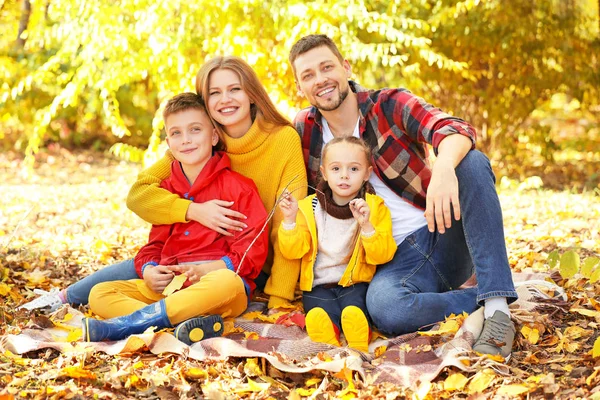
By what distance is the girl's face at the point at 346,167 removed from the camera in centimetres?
312

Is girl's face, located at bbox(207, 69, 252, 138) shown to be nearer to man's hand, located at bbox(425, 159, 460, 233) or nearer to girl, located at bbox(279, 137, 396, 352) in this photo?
girl, located at bbox(279, 137, 396, 352)

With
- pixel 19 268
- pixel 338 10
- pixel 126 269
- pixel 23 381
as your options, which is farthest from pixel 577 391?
pixel 338 10

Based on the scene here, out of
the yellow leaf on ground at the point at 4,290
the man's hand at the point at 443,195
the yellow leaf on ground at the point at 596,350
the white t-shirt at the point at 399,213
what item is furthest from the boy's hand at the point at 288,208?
the yellow leaf on ground at the point at 4,290

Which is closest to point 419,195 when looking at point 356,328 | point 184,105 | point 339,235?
point 339,235

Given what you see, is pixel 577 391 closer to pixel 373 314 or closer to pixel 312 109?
pixel 373 314

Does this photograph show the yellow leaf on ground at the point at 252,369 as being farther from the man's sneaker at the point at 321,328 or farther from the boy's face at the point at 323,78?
the boy's face at the point at 323,78

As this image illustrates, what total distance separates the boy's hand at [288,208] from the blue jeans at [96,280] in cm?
86

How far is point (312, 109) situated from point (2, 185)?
195 inches

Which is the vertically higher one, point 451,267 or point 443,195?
point 443,195

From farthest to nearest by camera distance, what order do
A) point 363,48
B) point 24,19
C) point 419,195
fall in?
point 24,19 → point 363,48 → point 419,195

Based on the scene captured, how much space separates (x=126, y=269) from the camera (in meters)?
3.48

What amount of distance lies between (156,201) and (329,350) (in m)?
1.20

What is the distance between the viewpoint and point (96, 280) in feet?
11.5

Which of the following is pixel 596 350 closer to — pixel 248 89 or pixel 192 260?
pixel 192 260
